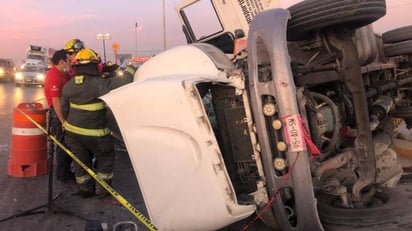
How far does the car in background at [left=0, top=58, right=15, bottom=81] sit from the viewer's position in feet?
121

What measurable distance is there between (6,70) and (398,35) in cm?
3736

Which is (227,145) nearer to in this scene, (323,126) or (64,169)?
(323,126)

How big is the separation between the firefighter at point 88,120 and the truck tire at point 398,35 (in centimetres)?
303

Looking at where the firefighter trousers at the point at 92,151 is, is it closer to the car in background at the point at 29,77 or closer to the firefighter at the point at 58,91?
the firefighter at the point at 58,91

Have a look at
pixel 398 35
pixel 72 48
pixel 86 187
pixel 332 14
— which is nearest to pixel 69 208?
pixel 86 187

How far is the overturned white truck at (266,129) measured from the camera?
3033 millimetres

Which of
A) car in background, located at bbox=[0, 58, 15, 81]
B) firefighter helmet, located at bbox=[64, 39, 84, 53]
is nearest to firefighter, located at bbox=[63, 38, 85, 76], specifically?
firefighter helmet, located at bbox=[64, 39, 84, 53]

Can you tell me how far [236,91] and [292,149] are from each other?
1.97 feet

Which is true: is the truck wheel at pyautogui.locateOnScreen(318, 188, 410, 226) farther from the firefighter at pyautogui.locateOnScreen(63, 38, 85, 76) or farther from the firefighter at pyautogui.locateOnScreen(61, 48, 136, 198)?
the firefighter at pyautogui.locateOnScreen(63, 38, 85, 76)

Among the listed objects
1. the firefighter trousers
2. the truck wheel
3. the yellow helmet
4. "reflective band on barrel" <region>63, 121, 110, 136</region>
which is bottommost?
the truck wheel

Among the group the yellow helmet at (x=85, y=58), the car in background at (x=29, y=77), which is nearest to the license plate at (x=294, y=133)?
the yellow helmet at (x=85, y=58)

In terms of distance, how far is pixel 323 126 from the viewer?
3.53 meters

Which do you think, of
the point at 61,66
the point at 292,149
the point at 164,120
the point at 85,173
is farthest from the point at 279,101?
the point at 61,66

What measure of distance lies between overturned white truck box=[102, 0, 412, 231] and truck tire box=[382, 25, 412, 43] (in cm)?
115
